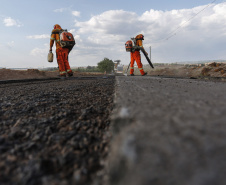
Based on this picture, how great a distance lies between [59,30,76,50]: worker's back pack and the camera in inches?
271

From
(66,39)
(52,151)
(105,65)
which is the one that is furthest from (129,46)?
(105,65)

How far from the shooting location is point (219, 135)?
429 mm

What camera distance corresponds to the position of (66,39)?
6898mm

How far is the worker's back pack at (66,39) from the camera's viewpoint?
688cm

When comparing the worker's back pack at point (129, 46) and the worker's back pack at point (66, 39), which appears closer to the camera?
the worker's back pack at point (66, 39)

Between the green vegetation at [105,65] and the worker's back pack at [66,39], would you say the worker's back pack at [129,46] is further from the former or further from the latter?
the green vegetation at [105,65]

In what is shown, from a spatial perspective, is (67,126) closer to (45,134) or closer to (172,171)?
(45,134)

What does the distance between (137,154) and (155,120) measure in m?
0.18

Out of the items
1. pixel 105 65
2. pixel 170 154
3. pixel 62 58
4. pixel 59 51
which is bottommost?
pixel 170 154

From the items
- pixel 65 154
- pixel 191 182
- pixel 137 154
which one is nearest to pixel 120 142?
pixel 137 154

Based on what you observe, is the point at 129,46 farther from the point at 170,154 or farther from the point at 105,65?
the point at 105,65

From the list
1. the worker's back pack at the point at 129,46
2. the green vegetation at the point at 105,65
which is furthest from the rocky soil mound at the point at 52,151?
the green vegetation at the point at 105,65

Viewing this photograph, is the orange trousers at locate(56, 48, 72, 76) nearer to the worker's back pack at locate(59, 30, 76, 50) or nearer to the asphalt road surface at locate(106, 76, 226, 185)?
the worker's back pack at locate(59, 30, 76, 50)

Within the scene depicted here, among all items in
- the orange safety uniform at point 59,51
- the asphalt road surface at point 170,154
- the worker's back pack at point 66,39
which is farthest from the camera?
the orange safety uniform at point 59,51
